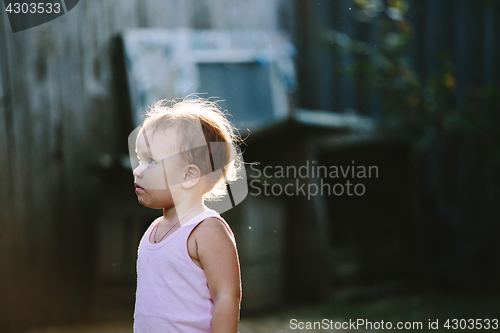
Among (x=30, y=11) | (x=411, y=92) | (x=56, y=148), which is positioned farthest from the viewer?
(x=411, y=92)

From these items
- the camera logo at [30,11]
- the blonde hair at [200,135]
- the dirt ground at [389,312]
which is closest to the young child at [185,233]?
the blonde hair at [200,135]

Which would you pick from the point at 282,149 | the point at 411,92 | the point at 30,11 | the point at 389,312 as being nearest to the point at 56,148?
the point at 30,11

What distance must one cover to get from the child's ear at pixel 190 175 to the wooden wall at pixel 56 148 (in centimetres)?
108

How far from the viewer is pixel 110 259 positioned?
214 centimetres

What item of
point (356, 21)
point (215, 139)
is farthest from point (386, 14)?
point (215, 139)

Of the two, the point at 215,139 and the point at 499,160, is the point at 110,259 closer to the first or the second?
the point at 215,139

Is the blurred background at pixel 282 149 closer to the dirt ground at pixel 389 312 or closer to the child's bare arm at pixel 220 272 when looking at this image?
the dirt ground at pixel 389 312

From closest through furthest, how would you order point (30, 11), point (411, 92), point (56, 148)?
point (30, 11), point (56, 148), point (411, 92)

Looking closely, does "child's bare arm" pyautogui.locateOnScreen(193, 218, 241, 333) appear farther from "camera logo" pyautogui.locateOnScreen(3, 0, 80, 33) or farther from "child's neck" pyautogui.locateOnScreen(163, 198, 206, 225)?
"camera logo" pyautogui.locateOnScreen(3, 0, 80, 33)

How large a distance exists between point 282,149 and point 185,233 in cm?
170

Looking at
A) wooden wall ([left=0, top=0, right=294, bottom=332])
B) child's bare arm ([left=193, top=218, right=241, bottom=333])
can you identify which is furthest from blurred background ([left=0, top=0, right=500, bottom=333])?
child's bare arm ([left=193, top=218, right=241, bottom=333])

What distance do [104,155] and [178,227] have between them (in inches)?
50.6

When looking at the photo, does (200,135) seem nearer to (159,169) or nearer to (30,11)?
(159,169)

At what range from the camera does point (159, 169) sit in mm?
1005
